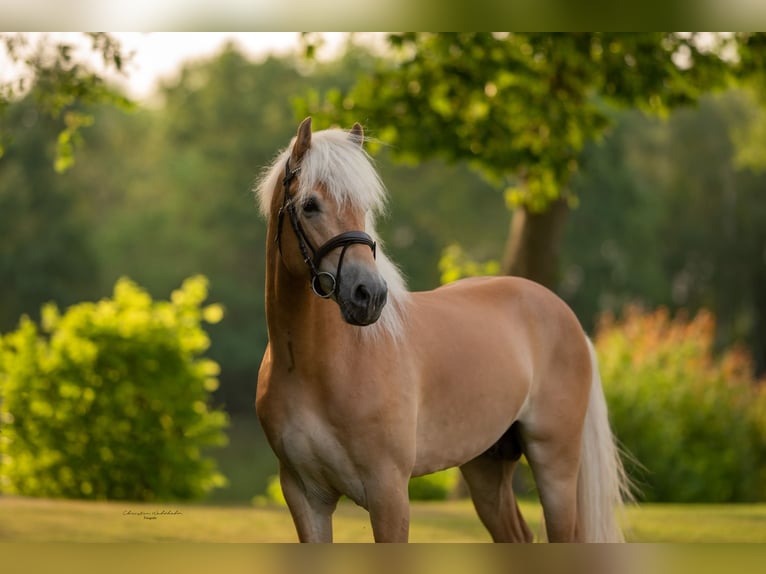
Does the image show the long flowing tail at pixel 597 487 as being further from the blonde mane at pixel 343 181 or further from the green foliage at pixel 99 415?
the green foliage at pixel 99 415

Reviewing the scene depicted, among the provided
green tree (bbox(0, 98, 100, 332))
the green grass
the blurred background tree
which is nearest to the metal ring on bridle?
the green grass

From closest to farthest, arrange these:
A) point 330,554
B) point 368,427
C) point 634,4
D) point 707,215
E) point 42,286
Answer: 1. point 368,427
2. point 330,554
3. point 634,4
4. point 42,286
5. point 707,215

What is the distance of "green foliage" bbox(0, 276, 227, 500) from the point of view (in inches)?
289

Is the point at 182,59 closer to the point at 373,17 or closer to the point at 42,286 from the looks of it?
the point at 42,286

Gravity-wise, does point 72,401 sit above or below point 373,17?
below

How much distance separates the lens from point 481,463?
4293 mm

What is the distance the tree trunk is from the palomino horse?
4.66 metres

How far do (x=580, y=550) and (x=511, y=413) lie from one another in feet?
2.38

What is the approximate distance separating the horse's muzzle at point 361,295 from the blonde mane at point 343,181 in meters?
0.26

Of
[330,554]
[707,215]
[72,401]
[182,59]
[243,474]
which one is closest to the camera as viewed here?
[330,554]

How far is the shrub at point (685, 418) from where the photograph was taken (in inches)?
344

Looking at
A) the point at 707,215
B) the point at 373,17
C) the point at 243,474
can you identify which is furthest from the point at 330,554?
the point at 707,215

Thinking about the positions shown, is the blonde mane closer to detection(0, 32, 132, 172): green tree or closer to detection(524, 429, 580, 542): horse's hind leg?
detection(524, 429, 580, 542): horse's hind leg

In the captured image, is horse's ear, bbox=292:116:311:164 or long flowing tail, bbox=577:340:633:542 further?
long flowing tail, bbox=577:340:633:542
